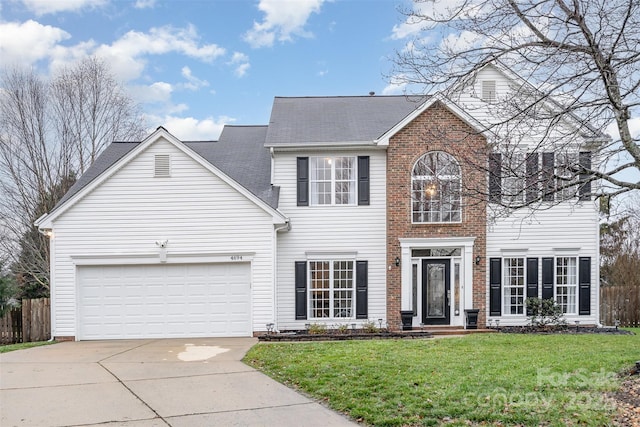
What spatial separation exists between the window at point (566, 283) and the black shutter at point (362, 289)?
594cm

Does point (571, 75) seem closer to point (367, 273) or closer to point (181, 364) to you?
point (181, 364)

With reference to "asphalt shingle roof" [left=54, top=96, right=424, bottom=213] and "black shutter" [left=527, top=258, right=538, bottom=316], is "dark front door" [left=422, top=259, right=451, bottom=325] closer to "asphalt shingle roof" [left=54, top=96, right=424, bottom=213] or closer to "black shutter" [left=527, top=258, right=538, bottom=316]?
"black shutter" [left=527, top=258, right=538, bottom=316]

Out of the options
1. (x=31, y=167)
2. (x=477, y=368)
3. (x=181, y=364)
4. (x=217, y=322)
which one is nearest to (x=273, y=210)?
(x=217, y=322)

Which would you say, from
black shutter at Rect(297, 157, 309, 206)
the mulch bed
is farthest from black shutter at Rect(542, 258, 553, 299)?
black shutter at Rect(297, 157, 309, 206)

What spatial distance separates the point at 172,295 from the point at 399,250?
6607 millimetres

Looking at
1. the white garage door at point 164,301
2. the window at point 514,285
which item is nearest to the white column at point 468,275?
the window at point 514,285

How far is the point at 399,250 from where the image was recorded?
13.3 m

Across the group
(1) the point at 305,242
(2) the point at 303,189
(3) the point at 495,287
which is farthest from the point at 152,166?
(3) the point at 495,287

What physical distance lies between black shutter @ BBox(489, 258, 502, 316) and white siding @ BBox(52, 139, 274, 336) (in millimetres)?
6598

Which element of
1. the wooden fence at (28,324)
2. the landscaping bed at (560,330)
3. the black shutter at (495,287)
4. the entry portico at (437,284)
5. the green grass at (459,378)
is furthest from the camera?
the wooden fence at (28,324)

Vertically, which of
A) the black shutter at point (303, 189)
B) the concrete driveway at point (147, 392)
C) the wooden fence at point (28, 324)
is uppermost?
the black shutter at point (303, 189)

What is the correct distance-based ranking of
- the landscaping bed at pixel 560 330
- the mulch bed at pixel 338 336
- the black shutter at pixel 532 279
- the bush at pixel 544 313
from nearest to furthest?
1. the mulch bed at pixel 338 336
2. the landscaping bed at pixel 560 330
3. the bush at pixel 544 313
4. the black shutter at pixel 532 279

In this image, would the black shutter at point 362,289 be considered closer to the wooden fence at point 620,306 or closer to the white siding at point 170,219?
the white siding at point 170,219

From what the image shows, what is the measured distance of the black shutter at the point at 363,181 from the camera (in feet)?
44.7
